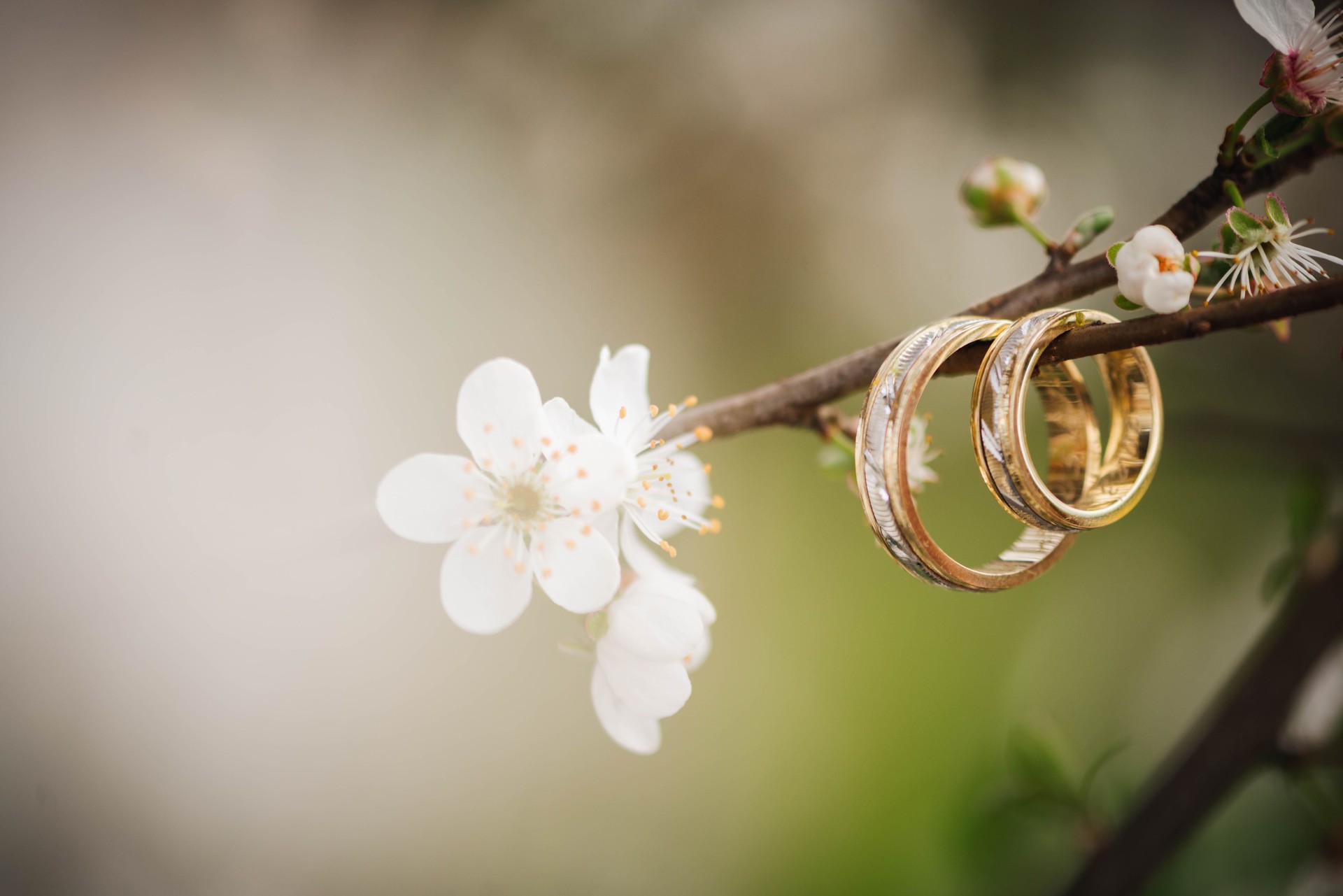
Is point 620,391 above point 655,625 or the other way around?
above

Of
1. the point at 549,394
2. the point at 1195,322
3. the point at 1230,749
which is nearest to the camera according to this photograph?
the point at 1195,322

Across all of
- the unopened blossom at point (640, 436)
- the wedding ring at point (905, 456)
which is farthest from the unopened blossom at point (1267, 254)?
the unopened blossom at point (640, 436)

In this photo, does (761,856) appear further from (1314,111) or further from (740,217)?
(1314,111)

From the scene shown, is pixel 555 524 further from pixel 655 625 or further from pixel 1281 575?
pixel 1281 575

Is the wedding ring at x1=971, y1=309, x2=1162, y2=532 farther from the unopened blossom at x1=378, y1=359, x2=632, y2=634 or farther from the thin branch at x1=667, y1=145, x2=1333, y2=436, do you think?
the unopened blossom at x1=378, y1=359, x2=632, y2=634

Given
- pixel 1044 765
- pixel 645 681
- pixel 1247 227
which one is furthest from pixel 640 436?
pixel 1044 765

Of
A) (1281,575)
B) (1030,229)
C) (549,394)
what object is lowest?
(1281,575)

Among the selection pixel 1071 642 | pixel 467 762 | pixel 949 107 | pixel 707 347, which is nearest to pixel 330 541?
pixel 467 762

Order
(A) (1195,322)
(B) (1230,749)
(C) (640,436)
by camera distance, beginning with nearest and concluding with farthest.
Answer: (A) (1195,322) < (C) (640,436) < (B) (1230,749)
